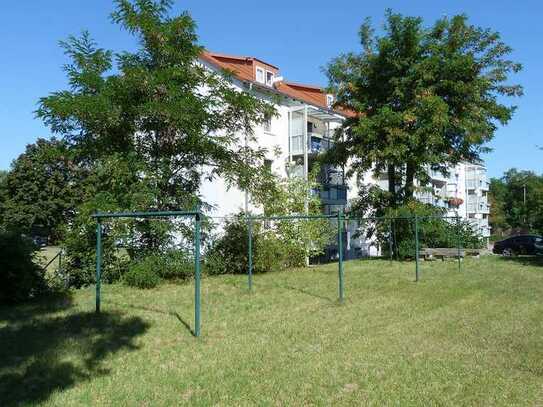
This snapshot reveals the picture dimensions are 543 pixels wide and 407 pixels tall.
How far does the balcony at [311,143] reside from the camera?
103 feet

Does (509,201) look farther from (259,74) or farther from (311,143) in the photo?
(259,74)

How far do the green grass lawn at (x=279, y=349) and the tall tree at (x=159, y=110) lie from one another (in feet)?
13.7

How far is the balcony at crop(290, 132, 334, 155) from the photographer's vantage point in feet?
103

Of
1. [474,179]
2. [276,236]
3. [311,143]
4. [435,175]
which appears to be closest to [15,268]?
[276,236]

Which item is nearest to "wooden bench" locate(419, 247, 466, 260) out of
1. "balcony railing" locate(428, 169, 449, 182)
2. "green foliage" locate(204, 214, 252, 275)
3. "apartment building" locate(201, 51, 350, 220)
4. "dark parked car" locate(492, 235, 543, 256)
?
"balcony railing" locate(428, 169, 449, 182)

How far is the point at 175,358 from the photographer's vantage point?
7.44 meters

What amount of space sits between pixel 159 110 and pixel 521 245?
1237 inches

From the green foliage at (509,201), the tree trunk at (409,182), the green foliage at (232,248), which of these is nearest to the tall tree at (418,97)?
the tree trunk at (409,182)

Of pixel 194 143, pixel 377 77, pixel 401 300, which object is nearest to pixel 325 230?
pixel 377 77

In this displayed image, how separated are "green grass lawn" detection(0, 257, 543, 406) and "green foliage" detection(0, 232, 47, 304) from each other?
0.81 meters

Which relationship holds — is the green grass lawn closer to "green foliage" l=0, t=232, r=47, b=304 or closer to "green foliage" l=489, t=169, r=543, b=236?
"green foliage" l=0, t=232, r=47, b=304

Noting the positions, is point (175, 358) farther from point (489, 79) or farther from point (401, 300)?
point (489, 79)

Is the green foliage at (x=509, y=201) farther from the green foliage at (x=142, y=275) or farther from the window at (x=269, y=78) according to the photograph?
the green foliage at (x=142, y=275)

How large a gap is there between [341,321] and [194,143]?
7835 mm
